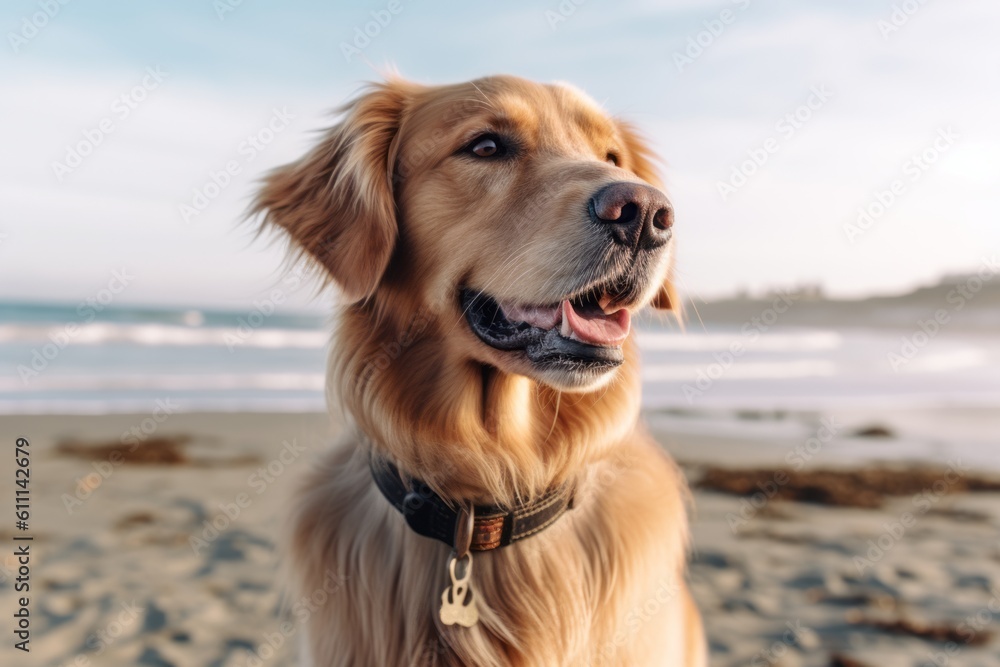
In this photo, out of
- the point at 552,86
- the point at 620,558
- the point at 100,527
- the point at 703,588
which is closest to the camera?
the point at 620,558

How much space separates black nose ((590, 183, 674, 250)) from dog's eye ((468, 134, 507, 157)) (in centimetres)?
48

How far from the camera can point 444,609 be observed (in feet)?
6.92

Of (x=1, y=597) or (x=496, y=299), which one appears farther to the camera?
(x=1, y=597)

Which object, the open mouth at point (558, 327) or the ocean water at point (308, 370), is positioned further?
the ocean water at point (308, 370)

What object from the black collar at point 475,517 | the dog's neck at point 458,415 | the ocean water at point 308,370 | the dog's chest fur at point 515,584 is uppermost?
the dog's neck at point 458,415

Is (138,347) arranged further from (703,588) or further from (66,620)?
(703,588)

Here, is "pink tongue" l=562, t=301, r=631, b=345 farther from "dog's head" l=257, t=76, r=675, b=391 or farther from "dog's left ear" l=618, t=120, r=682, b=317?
"dog's left ear" l=618, t=120, r=682, b=317

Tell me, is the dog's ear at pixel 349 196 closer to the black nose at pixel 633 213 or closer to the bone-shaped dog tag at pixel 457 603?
the black nose at pixel 633 213

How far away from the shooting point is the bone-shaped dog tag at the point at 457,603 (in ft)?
6.93

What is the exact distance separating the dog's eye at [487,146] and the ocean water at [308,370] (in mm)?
4284

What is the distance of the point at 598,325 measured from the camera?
2.19m

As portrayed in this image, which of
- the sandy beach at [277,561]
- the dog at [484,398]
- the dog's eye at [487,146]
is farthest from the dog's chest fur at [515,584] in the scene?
the dog's eye at [487,146]

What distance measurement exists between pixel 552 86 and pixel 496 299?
3.06ft

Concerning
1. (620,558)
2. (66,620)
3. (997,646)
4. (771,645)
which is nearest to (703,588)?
(771,645)
